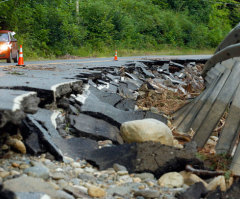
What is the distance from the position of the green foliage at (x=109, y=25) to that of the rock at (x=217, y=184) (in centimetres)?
1709

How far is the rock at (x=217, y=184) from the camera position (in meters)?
3.53

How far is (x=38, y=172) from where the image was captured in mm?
3266

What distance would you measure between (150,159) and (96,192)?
870 millimetres

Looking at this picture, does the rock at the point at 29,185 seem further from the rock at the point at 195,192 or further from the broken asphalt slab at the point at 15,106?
the rock at the point at 195,192

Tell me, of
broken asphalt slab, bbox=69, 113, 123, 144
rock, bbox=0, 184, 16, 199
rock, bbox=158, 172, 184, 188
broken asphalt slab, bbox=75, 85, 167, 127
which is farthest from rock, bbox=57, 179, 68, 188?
broken asphalt slab, bbox=75, 85, 167, 127

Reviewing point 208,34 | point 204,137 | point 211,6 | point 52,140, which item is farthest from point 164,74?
point 211,6

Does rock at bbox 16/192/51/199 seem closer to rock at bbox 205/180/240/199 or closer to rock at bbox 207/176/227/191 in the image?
rock at bbox 205/180/240/199

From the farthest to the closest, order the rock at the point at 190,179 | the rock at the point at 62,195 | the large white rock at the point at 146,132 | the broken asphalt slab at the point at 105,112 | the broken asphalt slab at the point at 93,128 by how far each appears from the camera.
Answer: the broken asphalt slab at the point at 105,112 → the broken asphalt slab at the point at 93,128 → the large white rock at the point at 146,132 → the rock at the point at 190,179 → the rock at the point at 62,195

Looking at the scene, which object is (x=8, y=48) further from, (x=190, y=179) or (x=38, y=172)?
(x=190, y=179)

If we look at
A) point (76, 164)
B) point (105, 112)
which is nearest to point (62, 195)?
point (76, 164)

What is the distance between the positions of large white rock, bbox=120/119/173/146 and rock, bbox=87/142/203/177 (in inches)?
20.0

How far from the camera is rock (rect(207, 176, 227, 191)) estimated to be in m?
3.53

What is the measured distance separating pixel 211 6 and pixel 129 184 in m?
41.3

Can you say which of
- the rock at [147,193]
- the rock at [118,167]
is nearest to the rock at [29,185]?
the rock at [147,193]
